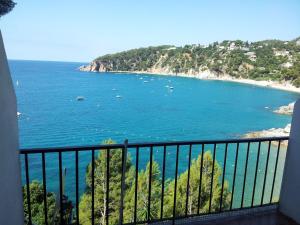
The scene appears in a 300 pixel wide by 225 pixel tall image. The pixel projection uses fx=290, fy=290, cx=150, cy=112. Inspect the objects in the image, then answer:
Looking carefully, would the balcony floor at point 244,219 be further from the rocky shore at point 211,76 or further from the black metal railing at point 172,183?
the rocky shore at point 211,76

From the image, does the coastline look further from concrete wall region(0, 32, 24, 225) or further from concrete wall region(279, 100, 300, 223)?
concrete wall region(0, 32, 24, 225)

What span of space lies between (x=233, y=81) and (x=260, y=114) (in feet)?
140

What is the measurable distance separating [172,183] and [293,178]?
12.4m

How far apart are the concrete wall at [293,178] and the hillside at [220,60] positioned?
65.3 meters

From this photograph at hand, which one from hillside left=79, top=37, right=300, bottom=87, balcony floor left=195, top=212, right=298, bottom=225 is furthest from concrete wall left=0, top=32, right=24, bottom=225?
hillside left=79, top=37, right=300, bottom=87

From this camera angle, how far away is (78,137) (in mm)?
29578

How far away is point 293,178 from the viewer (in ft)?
9.86

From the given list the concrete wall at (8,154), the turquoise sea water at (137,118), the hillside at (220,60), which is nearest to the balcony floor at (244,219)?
the concrete wall at (8,154)

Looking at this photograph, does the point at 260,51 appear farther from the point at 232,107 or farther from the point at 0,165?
the point at 0,165

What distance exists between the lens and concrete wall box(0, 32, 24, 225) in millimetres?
1756

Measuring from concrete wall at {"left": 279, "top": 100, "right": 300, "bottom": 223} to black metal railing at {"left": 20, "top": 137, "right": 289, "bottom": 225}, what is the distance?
0.12 meters

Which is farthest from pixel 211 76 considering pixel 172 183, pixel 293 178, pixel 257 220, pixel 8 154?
pixel 8 154

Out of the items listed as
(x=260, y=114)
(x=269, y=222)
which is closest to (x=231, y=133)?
(x=260, y=114)

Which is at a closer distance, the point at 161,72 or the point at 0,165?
the point at 0,165
